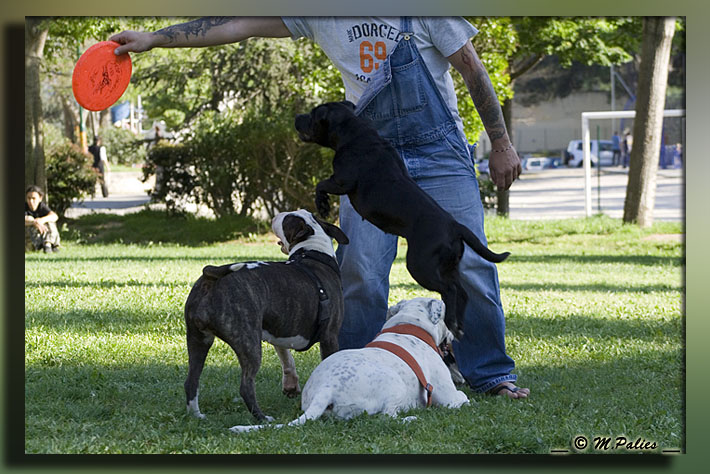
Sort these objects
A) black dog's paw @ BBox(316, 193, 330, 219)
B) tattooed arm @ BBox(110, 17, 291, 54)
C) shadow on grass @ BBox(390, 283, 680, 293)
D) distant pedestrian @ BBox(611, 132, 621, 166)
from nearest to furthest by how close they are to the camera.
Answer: black dog's paw @ BBox(316, 193, 330, 219)
tattooed arm @ BBox(110, 17, 291, 54)
shadow on grass @ BBox(390, 283, 680, 293)
distant pedestrian @ BBox(611, 132, 621, 166)

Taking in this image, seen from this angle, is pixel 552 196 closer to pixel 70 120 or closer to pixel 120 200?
pixel 120 200

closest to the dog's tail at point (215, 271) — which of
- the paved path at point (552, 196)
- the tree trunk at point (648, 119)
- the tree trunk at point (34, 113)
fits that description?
the paved path at point (552, 196)

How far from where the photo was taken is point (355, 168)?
138 inches

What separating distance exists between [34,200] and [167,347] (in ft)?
26.3

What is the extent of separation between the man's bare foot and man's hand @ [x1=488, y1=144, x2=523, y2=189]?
1.19 metres

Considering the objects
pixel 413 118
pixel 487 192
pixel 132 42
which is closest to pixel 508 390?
pixel 413 118

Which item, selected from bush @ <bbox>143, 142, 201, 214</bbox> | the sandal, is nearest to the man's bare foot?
the sandal

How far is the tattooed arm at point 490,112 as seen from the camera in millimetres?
4191

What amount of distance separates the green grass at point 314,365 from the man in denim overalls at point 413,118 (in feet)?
1.73

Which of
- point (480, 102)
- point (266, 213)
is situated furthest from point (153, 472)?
point (266, 213)

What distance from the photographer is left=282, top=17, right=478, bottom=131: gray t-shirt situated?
409 centimetres

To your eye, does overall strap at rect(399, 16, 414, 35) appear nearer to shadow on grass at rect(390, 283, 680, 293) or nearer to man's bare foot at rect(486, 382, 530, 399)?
man's bare foot at rect(486, 382, 530, 399)

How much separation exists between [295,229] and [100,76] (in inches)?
53.1

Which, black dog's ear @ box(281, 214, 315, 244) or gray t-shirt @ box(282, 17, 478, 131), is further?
black dog's ear @ box(281, 214, 315, 244)
